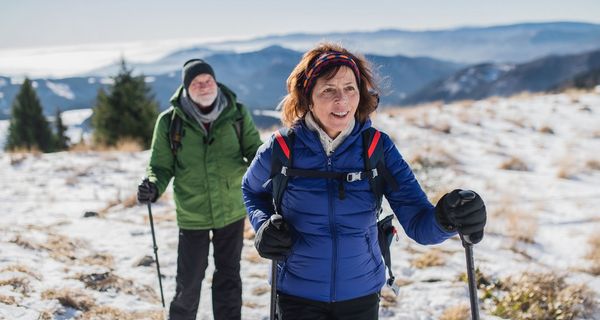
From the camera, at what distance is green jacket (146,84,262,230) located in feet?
11.0

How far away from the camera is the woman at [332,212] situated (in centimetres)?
213

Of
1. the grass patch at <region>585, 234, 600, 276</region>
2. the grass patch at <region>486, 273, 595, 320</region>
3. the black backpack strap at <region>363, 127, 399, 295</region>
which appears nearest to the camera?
the black backpack strap at <region>363, 127, 399, 295</region>

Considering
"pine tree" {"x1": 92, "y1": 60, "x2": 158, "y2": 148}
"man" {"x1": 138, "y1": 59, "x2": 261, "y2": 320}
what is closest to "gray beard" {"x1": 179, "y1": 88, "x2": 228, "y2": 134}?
"man" {"x1": 138, "y1": 59, "x2": 261, "y2": 320}

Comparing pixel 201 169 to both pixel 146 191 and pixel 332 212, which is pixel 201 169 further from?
pixel 332 212

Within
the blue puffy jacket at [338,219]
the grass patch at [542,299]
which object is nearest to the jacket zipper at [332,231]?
the blue puffy jacket at [338,219]

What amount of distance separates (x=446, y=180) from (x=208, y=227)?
6.09 m

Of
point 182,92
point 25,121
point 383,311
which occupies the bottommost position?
point 25,121

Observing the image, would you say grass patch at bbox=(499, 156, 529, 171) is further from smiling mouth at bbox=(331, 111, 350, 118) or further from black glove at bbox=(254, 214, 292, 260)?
black glove at bbox=(254, 214, 292, 260)

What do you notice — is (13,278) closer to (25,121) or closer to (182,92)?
(182,92)

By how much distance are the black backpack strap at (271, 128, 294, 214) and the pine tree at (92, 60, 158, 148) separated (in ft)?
54.6

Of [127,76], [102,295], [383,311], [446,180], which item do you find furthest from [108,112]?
[383,311]

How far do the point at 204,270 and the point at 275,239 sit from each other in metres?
1.63

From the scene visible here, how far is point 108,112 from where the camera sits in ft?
60.8

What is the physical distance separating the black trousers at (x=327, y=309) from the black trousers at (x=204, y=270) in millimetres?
1325
